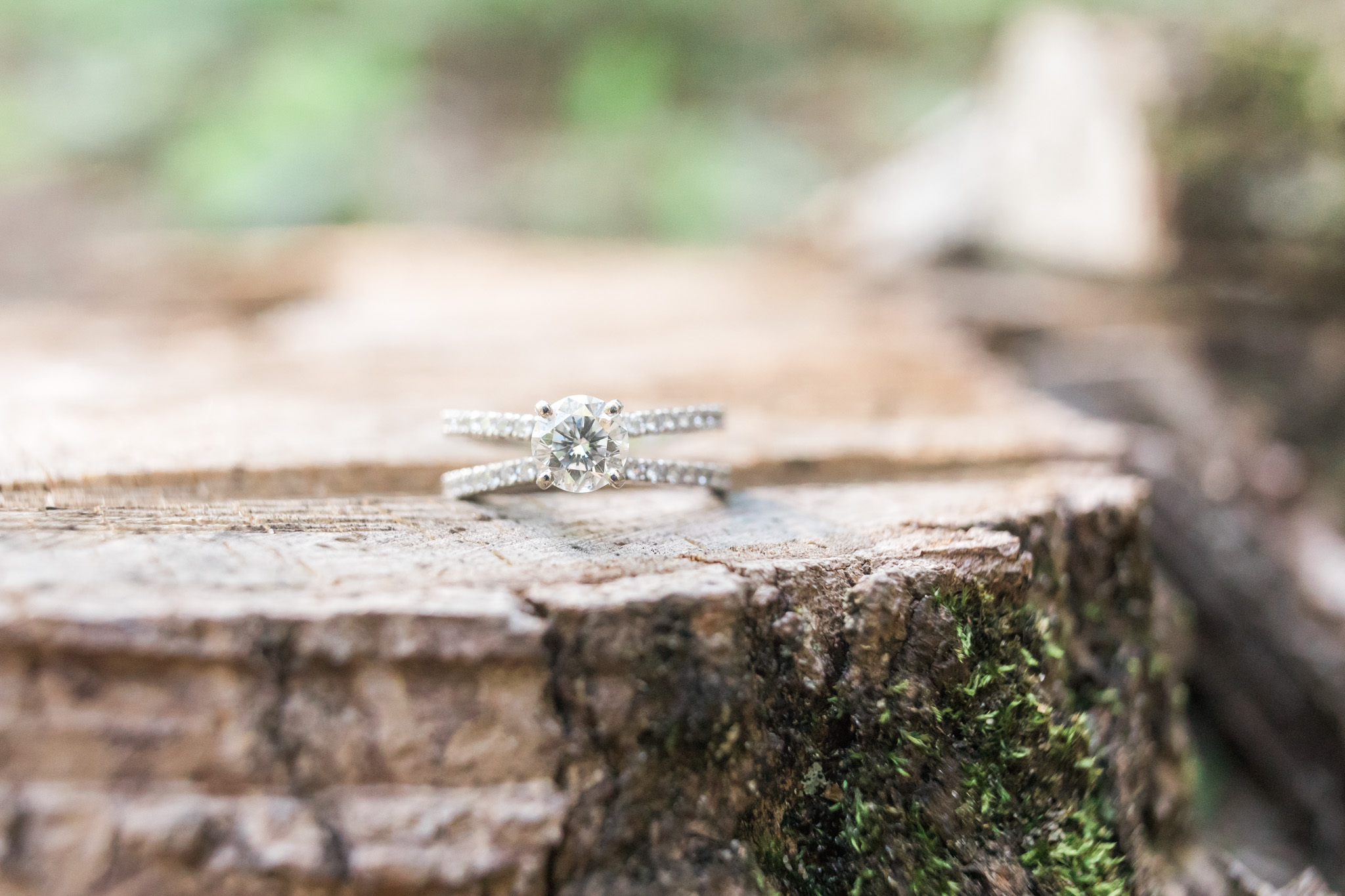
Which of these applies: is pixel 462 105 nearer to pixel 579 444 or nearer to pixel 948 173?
pixel 948 173

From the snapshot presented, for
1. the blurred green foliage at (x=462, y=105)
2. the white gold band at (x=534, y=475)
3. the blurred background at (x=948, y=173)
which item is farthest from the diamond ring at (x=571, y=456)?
the blurred green foliage at (x=462, y=105)

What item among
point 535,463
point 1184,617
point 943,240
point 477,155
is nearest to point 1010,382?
point 1184,617

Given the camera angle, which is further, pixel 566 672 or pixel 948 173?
pixel 948 173

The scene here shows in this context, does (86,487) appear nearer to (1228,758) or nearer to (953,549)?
(953,549)

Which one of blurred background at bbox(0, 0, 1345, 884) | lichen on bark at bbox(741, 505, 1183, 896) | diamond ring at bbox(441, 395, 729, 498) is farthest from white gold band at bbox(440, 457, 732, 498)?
blurred background at bbox(0, 0, 1345, 884)

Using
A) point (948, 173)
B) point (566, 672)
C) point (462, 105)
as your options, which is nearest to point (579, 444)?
point (566, 672)

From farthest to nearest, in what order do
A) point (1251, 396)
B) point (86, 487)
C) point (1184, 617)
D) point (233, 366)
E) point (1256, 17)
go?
point (1251, 396)
point (1256, 17)
point (233, 366)
point (1184, 617)
point (86, 487)
